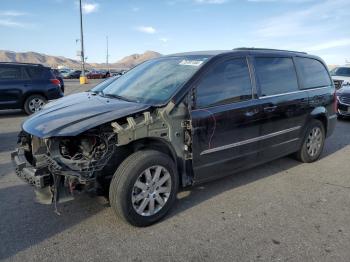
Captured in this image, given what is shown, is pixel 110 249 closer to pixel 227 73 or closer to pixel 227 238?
pixel 227 238

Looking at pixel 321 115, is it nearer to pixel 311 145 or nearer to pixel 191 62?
pixel 311 145

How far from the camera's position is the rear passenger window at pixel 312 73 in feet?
17.7

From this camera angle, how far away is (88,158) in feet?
10.9

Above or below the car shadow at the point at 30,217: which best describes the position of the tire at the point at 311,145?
above

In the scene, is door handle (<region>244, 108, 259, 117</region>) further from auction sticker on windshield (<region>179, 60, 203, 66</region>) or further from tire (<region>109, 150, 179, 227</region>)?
tire (<region>109, 150, 179, 227</region>)

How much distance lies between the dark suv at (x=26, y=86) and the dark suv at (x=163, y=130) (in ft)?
22.4

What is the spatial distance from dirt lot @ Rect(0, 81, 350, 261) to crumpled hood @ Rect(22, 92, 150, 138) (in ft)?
3.01

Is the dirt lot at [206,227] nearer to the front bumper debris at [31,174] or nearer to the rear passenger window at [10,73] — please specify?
the front bumper debris at [31,174]

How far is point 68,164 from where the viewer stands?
10.6 ft

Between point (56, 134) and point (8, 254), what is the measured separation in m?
1.12

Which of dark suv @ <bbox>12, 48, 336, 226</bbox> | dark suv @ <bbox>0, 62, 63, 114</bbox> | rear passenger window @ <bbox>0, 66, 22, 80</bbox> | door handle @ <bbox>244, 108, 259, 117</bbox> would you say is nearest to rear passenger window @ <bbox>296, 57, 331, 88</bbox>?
dark suv @ <bbox>12, 48, 336, 226</bbox>

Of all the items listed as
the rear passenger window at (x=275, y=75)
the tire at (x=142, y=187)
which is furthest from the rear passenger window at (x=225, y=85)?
the tire at (x=142, y=187)

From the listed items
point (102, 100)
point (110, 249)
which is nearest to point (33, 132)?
point (102, 100)

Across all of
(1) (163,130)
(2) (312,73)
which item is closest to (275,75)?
(2) (312,73)
